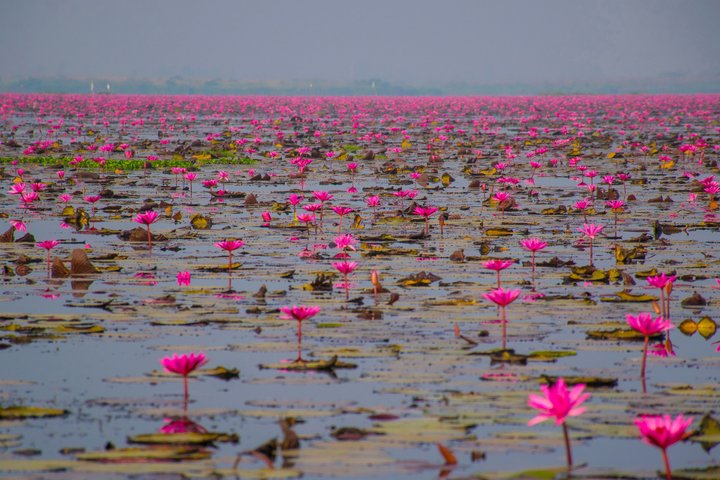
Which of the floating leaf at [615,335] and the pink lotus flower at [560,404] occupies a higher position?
the pink lotus flower at [560,404]

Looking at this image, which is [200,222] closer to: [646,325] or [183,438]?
[646,325]

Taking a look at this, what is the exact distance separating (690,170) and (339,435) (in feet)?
52.2

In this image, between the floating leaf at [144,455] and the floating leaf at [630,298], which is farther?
the floating leaf at [630,298]

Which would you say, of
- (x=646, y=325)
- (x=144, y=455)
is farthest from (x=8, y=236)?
(x=646, y=325)

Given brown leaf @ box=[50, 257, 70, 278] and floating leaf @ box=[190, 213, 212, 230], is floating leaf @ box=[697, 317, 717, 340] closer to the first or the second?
brown leaf @ box=[50, 257, 70, 278]

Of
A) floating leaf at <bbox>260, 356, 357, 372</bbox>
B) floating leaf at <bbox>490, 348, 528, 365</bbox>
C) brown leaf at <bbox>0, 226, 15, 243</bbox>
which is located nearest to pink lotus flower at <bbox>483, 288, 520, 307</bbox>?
floating leaf at <bbox>490, 348, 528, 365</bbox>

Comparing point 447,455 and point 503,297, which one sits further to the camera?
point 503,297

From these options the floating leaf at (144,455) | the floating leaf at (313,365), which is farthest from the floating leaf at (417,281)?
the floating leaf at (144,455)

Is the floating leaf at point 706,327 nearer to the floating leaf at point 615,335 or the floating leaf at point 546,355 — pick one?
the floating leaf at point 615,335

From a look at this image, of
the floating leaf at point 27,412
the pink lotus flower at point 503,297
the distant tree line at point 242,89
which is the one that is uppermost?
the distant tree line at point 242,89

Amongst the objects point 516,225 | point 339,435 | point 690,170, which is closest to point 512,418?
point 339,435

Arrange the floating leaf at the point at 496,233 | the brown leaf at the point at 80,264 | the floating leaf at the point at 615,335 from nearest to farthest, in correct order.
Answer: the floating leaf at the point at 615,335
the brown leaf at the point at 80,264
the floating leaf at the point at 496,233

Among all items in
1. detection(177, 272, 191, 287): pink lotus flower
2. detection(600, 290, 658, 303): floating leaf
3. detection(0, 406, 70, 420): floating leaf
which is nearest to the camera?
detection(0, 406, 70, 420): floating leaf

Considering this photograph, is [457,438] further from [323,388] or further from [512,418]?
[323,388]
